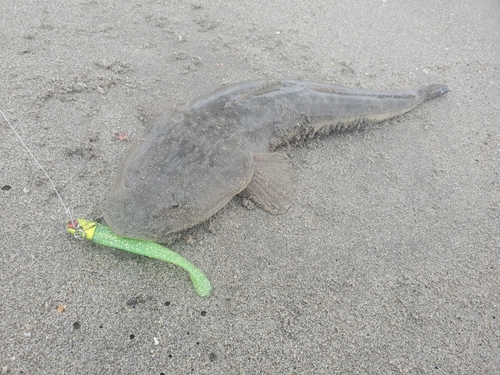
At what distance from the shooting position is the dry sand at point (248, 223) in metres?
2.08

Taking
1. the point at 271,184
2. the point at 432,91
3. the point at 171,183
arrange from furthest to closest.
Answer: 1. the point at 432,91
2. the point at 271,184
3. the point at 171,183

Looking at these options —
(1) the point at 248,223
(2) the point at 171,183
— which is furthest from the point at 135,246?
(1) the point at 248,223

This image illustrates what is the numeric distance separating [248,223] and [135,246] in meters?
0.80

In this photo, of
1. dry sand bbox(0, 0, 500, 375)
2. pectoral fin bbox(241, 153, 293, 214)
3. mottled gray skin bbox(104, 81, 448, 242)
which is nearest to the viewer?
dry sand bbox(0, 0, 500, 375)

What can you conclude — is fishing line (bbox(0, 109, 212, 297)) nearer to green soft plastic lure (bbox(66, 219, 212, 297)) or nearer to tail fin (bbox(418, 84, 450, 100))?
green soft plastic lure (bbox(66, 219, 212, 297))

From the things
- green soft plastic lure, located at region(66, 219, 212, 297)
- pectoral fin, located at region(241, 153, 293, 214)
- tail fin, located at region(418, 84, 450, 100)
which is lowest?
green soft plastic lure, located at region(66, 219, 212, 297)

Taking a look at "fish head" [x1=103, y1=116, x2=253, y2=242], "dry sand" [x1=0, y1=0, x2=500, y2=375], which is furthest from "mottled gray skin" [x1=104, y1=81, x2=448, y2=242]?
"dry sand" [x1=0, y1=0, x2=500, y2=375]

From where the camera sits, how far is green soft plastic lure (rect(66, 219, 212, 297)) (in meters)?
2.26

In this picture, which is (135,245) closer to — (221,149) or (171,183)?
(171,183)

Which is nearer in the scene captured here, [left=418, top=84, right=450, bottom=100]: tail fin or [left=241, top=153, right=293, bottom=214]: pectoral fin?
[left=241, top=153, right=293, bottom=214]: pectoral fin

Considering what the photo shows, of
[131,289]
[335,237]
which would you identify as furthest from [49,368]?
[335,237]

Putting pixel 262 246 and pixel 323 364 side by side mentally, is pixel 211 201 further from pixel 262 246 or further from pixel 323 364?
pixel 323 364

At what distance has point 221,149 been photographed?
9.03ft

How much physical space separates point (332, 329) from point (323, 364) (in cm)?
22
